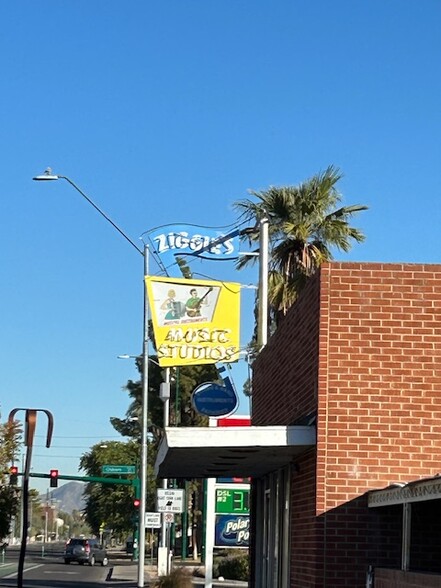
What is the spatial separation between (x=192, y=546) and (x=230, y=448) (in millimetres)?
59280

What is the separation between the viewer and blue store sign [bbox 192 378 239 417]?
17672 mm

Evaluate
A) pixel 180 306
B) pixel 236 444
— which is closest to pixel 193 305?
pixel 180 306

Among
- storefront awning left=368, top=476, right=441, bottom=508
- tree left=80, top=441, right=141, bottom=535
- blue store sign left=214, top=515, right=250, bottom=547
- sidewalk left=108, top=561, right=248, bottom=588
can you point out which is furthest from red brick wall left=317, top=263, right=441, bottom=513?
tree left=80, top=441, right=141, bottom=535

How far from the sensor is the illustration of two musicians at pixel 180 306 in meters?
15.8

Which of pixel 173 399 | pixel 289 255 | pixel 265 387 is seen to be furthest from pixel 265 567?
pixel 173 399

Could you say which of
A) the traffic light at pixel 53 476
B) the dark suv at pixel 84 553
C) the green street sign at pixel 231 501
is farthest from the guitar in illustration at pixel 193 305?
the dark suv at pixel 84 553

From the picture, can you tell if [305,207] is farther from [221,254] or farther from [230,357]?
[230,357]

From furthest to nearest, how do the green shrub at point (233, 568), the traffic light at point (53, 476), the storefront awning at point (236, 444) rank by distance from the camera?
the traffic light at point (53, 476)
the green shrub at point (233, 568)
the storefront awning at point (236, 444)

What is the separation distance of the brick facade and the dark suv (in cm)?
5619

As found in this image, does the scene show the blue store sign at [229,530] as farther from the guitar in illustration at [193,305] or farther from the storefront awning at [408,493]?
the storefront awning at [408,493]

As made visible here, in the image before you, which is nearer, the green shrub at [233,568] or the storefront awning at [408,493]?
the storefront awning at [408,493]

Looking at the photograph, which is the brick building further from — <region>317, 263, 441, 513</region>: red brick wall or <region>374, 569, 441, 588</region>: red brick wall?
<region>374, 569, 441, 588</region>: red brick wall

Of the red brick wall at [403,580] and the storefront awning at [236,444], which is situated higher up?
the storefront awning at [236,444]

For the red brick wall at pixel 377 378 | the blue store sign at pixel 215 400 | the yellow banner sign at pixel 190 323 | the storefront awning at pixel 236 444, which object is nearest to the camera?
the red brick wall at pixel 377 378
